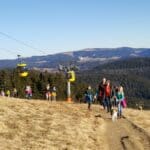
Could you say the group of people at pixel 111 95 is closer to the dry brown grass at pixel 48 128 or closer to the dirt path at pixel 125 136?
the dry brown grass at pixel 48 128

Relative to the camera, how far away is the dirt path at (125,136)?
81.5ft

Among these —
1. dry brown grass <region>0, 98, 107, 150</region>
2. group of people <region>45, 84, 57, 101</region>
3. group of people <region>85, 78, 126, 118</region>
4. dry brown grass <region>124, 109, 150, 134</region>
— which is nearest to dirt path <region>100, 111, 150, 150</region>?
dry brown grass <region>0, 98, 107, 150</region>

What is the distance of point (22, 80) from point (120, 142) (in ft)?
419

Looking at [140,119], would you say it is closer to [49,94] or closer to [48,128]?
[48,128]

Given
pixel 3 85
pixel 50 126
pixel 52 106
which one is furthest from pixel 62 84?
pixel 50 126

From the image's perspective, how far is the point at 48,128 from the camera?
29.0 meters

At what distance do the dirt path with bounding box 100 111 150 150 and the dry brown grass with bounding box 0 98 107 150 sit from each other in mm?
488

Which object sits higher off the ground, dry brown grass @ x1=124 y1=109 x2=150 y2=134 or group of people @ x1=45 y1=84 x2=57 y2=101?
dry brown grass @ x1=124 y1=109 x2=150 y2=134

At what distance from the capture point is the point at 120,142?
26078 mm

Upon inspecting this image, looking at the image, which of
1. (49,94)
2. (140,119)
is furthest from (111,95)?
(49,94)

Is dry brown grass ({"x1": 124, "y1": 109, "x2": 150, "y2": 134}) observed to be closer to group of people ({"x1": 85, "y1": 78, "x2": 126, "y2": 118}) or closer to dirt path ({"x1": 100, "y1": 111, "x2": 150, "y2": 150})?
dirt path ({"x1": 100, "y1": 111, "x2": 150, "y2": 150})

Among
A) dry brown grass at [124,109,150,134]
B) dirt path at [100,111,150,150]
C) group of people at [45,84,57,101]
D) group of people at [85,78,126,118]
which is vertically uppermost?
group of people at [85,78,126,118]

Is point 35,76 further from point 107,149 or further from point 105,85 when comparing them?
point 107,149

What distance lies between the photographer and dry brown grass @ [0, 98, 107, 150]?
2423cm
